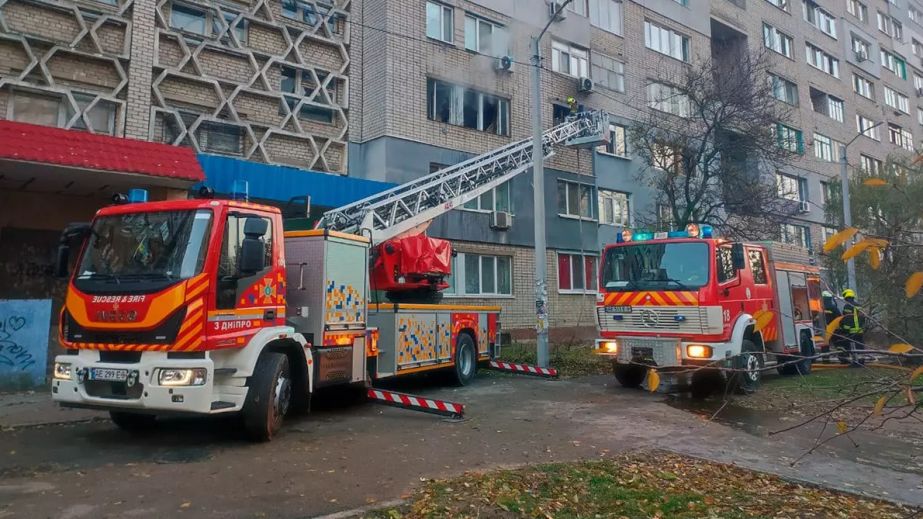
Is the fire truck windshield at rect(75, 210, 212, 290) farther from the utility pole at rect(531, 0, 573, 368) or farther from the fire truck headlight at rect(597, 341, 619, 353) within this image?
the utility pole at rect(531, 0, 573, 368)

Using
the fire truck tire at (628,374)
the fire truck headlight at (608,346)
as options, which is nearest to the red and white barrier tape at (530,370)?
the fire truck tire at (628,374)

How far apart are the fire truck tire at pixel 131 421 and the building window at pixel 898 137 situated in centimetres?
4892

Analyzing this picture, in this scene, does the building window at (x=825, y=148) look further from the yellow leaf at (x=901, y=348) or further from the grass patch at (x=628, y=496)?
the yellow leaf at (x=901, y=348)

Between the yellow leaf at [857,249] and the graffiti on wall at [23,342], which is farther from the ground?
the yellow leaf at [857,249]

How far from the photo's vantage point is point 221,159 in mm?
13016

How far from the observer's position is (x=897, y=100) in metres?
43.7

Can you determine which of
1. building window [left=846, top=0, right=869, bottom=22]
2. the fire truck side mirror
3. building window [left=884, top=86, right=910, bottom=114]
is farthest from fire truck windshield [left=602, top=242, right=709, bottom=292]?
building window [left=884, top=86, right=910, bottom=114]

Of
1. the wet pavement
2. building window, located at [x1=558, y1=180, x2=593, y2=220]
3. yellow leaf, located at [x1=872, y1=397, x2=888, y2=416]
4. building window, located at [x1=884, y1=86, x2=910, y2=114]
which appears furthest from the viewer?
building window, located at [x1=884, y1=86, x2=910, y2=114]

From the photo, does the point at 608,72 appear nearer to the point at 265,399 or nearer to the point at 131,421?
the point at 265,399

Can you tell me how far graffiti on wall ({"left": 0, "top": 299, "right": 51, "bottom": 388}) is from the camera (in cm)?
1000

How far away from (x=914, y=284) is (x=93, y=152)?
1161cm

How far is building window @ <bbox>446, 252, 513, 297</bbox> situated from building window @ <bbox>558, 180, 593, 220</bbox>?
3.33 meters

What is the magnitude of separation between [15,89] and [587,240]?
56.2 ft

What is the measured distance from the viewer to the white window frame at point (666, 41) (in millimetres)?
25750
